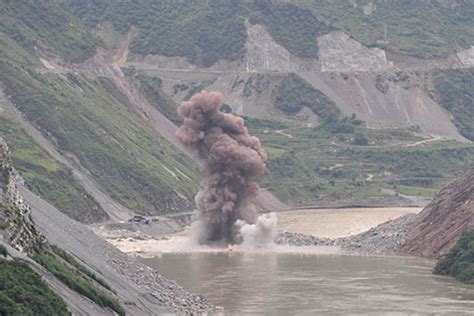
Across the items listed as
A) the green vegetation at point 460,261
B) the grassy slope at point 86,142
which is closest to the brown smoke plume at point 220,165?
the grassy slope at point 86,142

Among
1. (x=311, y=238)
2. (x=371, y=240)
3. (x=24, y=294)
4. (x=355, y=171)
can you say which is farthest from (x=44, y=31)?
(x=24, y=294)

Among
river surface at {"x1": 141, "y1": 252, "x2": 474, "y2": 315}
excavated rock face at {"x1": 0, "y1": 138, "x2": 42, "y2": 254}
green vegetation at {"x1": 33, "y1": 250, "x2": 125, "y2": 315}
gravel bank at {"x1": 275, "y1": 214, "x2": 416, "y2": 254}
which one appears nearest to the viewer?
excavated rock face at {"x1": 0, "y1": 138, "x2": 42, "y2": 254}

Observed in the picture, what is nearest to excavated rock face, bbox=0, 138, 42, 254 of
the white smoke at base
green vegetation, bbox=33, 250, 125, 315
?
green vegetation, bbox=33, 250, 125, 315

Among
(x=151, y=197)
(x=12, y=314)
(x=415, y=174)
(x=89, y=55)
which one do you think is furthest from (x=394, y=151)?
(x=12, y=314)

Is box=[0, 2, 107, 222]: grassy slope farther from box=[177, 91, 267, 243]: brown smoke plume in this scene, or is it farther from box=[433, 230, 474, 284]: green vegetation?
box=[433, 230, 474, 284]: green vegetation

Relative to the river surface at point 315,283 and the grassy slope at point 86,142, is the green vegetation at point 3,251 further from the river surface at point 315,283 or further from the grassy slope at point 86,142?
the grassy slope at point 86,142

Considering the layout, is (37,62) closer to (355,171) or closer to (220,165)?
(355,171)
